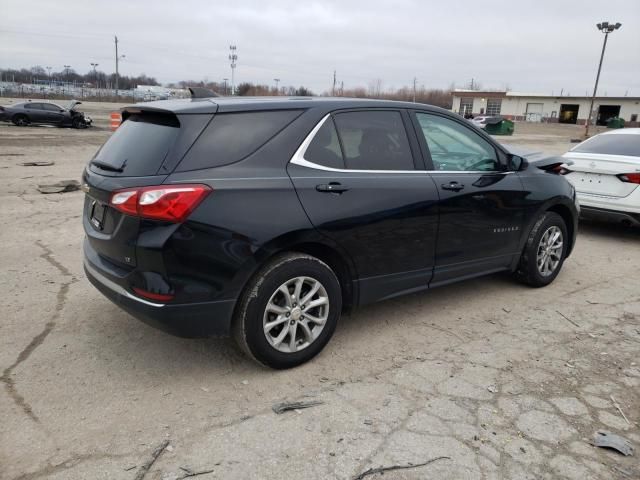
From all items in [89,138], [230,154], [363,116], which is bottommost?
[89,138]

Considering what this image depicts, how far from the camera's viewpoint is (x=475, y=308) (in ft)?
15.2

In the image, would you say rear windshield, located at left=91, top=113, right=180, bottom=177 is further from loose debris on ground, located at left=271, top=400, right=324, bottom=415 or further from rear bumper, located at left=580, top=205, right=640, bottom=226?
rear bumper, located at left=580, top=205, right=640, bottom=226

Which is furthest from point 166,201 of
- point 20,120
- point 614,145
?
point 20,120

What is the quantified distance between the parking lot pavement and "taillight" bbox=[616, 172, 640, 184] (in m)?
2.41

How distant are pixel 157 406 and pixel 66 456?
55 cm

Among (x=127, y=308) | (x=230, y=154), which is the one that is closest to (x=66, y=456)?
(x=127, y=308)

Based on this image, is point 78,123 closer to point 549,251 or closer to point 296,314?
point 549,251

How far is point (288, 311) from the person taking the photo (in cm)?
331

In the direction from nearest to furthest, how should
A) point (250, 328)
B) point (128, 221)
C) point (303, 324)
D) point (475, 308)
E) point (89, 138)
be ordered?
1. point (128, 221)
2. point (250, 328)
3. point (303, 324)
4. point (475, 308)
5. point (89, 138)

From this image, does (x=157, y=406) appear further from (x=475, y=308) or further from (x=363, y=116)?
(x=475, y=308)

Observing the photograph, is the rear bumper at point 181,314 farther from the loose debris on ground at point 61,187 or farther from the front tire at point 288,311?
the loose debris on ground at point 61,187

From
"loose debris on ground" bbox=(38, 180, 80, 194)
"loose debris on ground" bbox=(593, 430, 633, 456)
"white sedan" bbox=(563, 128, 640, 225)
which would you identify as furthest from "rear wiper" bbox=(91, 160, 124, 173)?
"loose debris on ground" bbox=(38, 180, 80, 194)

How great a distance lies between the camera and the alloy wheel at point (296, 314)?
3271 millimetres

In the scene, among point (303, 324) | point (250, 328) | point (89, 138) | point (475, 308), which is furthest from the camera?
point (89, 138)
